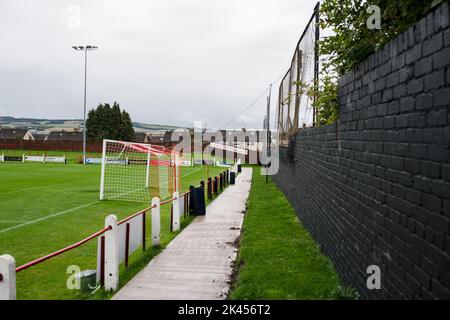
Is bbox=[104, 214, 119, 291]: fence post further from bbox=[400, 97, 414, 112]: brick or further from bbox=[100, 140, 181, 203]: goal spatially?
bbox=[100, 140, 181, 203]: goal

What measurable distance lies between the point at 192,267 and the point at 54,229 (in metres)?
4.65

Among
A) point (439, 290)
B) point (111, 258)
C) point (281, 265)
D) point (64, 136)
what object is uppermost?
point (64, 136)

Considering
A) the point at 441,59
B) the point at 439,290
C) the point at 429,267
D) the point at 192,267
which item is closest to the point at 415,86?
the point at 441,59

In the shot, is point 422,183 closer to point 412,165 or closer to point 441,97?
point 412,165

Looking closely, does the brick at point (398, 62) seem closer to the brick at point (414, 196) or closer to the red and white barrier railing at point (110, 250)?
the brick at point (414, 196)

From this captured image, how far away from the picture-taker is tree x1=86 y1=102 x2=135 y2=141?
7550 centimetres

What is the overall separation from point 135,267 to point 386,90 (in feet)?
14.0

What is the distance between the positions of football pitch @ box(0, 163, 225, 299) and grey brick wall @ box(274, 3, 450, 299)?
3076mm

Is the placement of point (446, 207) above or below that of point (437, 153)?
below

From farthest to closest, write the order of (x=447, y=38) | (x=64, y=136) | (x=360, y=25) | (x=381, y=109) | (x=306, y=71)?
(x=64, y=136)
(x=306, y=71)
(x=360, y=25)
(x=381, y=109)
(x=447, y=38)

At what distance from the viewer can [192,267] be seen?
6.34 m

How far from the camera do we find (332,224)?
19.1 feet

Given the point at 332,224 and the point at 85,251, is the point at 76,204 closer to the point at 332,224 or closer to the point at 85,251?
the point at 85,251
